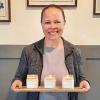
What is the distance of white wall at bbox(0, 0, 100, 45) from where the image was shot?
1.50 meters

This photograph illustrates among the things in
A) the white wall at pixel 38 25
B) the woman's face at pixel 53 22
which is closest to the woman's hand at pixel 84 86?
the woman's face at pixel 53 22

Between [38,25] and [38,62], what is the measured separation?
0.38 meters

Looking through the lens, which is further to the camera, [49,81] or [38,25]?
[38,25]

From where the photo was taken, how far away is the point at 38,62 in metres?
1.21

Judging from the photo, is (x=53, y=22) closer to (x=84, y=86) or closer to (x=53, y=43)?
(x=53, y=43)

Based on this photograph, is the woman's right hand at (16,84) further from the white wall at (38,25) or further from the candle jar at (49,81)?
the white wall at (38,25)

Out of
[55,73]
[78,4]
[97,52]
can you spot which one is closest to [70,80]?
[55,73]

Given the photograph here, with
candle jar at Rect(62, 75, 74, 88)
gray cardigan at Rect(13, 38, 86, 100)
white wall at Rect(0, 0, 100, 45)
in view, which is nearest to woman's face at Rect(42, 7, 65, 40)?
gray cardigan at Rect(13, 38, 86, 100)

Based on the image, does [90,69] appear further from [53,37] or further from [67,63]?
[53,37]

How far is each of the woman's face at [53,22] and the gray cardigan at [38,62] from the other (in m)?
0.10

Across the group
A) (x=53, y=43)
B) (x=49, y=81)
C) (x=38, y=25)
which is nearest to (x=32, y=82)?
(x=49, y=81)

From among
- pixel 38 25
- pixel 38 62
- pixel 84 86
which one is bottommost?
pixel 84 86

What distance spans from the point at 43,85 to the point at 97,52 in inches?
18.9

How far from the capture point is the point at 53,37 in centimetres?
117
